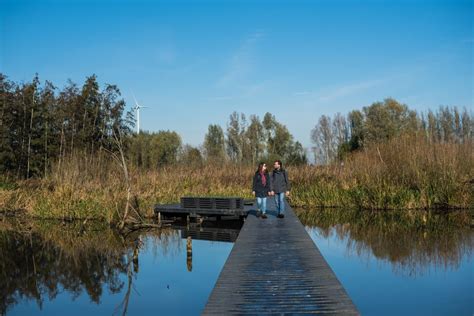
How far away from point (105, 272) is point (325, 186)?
12083mm

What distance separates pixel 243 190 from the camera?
2050 centimetres

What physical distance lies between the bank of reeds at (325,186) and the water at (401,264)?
256 centimetres

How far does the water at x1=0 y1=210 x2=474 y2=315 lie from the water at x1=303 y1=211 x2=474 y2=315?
0.7 inches

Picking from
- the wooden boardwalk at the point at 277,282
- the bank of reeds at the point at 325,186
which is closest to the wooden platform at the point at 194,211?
the bank of reeds at the point at 325,186

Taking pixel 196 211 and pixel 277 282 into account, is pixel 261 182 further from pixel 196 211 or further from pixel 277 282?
Answer: pixel 277 282

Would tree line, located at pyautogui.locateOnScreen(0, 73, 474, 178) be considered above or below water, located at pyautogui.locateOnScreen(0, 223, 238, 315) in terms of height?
above

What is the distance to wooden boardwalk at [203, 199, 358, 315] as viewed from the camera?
16.2ft

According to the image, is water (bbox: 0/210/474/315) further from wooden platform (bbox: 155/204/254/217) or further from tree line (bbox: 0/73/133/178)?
tree line (bbox: 0/73/133/178)

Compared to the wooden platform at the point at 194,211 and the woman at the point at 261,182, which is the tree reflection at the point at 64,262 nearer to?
the wooden platform at the point at 194,211

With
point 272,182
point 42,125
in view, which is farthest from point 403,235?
point 42,125

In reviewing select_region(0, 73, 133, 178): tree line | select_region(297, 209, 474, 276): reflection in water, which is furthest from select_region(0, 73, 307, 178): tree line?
select_region(297, 209, 474, 276): reflection in water

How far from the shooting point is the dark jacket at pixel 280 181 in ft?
37.4

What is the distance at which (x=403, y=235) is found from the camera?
12438 mm

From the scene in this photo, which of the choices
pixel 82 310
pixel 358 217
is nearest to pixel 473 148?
pixel 358 217
